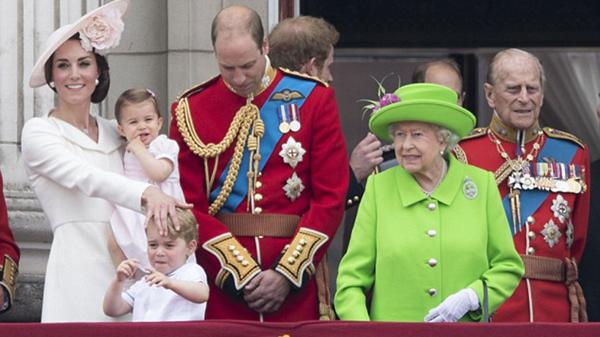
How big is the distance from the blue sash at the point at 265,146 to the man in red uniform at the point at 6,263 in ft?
2.56

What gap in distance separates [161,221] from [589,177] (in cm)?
196

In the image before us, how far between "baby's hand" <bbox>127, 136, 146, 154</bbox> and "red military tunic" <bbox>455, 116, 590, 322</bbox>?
4.43 feet

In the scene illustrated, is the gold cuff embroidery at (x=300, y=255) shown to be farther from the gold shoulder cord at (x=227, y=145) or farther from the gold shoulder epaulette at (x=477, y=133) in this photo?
the gold shoulder epaulette at (x=477, y=133)

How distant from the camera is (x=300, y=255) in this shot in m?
8.01

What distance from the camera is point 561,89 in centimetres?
1211

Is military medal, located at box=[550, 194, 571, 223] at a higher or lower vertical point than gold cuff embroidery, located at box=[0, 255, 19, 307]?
higher

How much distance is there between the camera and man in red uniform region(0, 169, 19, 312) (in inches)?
319

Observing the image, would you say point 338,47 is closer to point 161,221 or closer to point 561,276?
point 561,276

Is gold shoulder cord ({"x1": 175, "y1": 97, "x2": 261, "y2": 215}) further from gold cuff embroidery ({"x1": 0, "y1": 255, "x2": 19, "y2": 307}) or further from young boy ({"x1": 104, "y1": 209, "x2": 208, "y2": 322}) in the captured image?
gold cuff embroidery ({"x1": 0, "y1": 255, "x2": 19, "y2": 307})

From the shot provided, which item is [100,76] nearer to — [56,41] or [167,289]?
[56,41]

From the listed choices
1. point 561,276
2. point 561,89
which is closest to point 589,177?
point 561,276

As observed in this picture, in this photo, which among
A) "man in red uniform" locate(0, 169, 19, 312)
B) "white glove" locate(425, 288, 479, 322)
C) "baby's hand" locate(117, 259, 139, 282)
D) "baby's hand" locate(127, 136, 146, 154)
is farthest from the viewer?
"man in red uniform" locate(0, 169, 19, 312)

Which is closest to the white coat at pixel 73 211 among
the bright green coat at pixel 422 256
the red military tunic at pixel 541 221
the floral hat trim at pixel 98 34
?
the floral hat trim at pixel 98 34

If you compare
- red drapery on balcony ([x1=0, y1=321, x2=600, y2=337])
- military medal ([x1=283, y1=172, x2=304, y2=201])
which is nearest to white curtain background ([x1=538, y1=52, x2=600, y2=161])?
military medal ([x1=283, y1=172, x2=304, y2=201])
